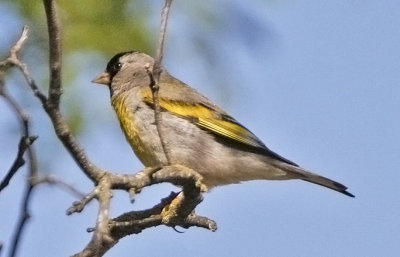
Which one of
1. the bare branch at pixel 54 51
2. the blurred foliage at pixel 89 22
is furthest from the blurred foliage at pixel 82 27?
the bare branch at pixel 54 51

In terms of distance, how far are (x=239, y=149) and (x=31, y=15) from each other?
2296 millimetres

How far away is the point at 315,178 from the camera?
6172 mm

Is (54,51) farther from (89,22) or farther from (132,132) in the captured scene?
(132,132)

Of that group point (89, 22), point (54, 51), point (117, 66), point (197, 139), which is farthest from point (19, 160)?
point (117, 66)

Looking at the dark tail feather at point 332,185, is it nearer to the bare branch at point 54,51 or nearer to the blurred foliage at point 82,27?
the blurred foliage at point 82,27

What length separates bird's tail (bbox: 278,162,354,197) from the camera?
608 cm

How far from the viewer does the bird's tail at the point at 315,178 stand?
6078 mm

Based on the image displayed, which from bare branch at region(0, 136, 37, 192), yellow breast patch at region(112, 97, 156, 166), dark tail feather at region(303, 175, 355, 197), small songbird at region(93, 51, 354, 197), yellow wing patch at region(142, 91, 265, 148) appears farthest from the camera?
yellow wing patch at region(142, 91, 265, 148)

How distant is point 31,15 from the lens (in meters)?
4.44

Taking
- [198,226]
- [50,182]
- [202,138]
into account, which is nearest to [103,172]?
[50,182]

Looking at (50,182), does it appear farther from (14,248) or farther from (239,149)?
(239,149)

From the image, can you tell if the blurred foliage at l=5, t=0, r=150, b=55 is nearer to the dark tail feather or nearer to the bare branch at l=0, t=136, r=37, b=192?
the bare branch at l=0, t=136, r=37, b=192

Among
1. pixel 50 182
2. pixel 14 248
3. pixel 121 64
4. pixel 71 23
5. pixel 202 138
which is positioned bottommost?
pixel 14 248

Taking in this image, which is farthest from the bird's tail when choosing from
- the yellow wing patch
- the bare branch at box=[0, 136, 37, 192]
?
the bare branch at box=[0, 136, 37, 192]
